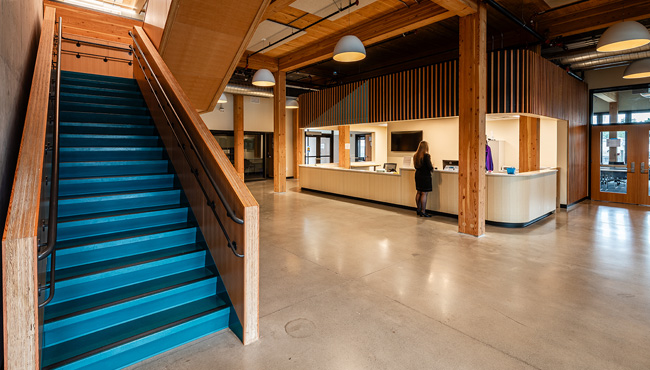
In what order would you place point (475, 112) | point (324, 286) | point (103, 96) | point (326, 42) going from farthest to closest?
point (326, 42) → point (475, 112) → point (103, 96) → point (324, 286)

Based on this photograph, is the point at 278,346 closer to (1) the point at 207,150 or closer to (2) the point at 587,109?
(1) the point at 207,150

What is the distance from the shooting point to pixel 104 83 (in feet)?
18.5

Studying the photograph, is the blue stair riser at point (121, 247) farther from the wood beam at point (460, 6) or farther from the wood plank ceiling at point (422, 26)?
the wood beam at point (460, 6)

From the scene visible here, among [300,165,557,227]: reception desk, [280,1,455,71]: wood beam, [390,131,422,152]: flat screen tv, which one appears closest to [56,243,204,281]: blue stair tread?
[280,1,455,71]: wood beam

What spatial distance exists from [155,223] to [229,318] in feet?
4.50

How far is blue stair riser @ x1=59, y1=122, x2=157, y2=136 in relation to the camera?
167 inches

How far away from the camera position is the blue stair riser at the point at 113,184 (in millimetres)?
3525

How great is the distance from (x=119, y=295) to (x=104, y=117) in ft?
10.1

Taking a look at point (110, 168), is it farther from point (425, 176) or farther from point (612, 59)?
point (612, 59)

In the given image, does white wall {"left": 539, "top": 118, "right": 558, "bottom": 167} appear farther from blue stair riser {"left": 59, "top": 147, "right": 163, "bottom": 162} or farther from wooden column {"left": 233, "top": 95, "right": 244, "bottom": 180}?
wooden column {"left": 233, "top": 95, "right": 244, "bottom": 180}

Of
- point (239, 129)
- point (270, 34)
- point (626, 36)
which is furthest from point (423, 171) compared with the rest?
point (239, 129)

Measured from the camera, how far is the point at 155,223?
3.55 meters

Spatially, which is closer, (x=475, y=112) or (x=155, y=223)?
(x=155, y=223)

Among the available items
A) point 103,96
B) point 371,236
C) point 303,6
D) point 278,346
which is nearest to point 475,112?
point 371,236
